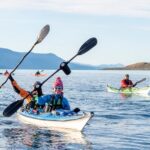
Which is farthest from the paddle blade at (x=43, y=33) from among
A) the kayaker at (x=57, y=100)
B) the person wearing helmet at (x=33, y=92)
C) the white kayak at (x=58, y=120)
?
the white kayak at (x=58, y=120)

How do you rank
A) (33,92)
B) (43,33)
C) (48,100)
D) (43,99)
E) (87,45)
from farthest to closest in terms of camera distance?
(33,92) → (43,33) → (43,99) → (48,100) → (87,45)

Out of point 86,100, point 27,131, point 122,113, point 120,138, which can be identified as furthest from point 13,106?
point 86,100

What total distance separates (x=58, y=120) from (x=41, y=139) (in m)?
1.74

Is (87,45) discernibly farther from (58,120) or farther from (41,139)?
(41,139)

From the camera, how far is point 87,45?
80.6ft

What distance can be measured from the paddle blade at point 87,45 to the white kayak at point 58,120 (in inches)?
111

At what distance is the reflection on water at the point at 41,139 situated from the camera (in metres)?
21.0

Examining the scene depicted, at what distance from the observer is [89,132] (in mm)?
24531

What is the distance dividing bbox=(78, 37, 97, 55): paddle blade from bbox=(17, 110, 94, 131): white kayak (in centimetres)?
282

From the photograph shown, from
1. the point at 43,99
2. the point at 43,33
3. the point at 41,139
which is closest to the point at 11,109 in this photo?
the point at 43,99

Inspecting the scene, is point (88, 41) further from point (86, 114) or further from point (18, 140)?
point (18, 140)

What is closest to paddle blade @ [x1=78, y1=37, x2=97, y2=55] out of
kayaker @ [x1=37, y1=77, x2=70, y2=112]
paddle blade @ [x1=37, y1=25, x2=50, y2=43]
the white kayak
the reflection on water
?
kayaker @ [x1=37, y1=77, x2=70, y2=112]

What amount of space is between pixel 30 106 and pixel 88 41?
4607 millimetres

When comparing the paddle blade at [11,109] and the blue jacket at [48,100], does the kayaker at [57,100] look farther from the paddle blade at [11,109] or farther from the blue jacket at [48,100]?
the paddle blade at [11,109]
